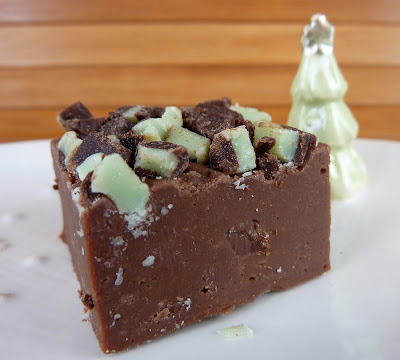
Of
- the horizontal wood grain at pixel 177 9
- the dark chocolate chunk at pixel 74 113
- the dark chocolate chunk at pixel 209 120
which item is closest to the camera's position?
the dark chocolate chunk at pixel 209 120

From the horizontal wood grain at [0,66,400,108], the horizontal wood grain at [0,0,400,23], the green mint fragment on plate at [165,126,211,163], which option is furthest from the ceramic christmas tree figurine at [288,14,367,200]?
the horizontal wood grain at [0,66,400,108]

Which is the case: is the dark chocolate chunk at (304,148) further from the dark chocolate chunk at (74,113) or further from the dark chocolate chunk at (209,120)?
the dark chocolate chunk at (74,113)

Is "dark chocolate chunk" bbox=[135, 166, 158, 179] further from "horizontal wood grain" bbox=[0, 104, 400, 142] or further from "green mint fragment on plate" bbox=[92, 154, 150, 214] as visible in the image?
"horizontal wood grain" bbox=[0, 104, 400, 142]

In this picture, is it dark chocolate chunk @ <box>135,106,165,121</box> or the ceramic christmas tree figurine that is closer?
dark chocolate chunk @ <box>135,106,165,121</box>

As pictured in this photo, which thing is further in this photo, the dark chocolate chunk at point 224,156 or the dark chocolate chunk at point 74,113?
the dark chocolate chunk at point 74,113

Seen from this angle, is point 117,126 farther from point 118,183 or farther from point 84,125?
point 118,183

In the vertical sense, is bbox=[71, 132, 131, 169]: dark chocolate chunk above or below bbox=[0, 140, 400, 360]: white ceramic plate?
above

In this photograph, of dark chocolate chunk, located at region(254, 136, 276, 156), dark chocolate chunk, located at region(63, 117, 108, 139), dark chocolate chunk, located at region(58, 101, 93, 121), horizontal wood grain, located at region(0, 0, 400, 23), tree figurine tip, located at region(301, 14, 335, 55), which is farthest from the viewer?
horizontal wood grain, located at region(0, 0, 400, 23)

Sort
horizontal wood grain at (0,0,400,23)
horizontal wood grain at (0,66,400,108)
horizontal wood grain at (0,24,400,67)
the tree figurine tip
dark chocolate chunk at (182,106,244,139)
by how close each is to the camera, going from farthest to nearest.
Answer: horizontal wood grain at (0,66,400,108)
horizontal wood grain at (0,24,400,67)
horizontal wood grain at (0,0,400,23)
the tree figurine tip
dark chocolate chunk at (182,106,244,139)

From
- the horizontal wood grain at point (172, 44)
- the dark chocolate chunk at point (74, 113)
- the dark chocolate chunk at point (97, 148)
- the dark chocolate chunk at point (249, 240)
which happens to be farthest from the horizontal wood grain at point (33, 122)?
the dark chocolate chunk at point (97, 148)
